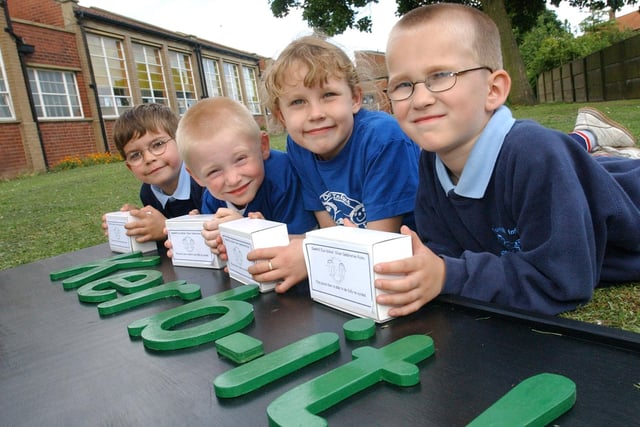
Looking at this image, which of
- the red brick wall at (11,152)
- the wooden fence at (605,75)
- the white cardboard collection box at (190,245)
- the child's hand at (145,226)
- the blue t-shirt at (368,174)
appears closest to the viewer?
the blue t-shirt at (368,174)

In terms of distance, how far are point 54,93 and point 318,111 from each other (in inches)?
508

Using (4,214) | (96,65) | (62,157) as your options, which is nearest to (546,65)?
(96,65)

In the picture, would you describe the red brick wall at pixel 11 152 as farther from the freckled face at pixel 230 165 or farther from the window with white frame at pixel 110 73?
the freckled face at pixel 230 165

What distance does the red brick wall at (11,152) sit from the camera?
10492 mm

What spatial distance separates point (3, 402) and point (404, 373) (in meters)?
0.68

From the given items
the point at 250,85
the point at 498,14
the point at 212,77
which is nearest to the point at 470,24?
the point at 498,14

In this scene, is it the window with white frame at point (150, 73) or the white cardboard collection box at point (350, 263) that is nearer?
the white cardboard collection box at point (350, 263)

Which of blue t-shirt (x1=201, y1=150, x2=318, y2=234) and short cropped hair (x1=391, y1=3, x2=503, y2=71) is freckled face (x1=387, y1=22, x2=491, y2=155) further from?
blue t-shirt (x1=201, y1=150, x2=318, y2=234)

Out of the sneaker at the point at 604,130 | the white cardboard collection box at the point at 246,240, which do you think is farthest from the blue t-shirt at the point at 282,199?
the sneaker at the point at 604,130

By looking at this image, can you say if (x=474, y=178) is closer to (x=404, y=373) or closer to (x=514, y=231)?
(x=514, y=231)

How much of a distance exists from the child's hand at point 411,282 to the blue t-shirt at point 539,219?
5cm

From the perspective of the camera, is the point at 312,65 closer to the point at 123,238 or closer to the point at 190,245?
the point at 190,245

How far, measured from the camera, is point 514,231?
1084 millimetres

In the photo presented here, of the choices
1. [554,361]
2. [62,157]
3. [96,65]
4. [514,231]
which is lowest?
[554,361]
